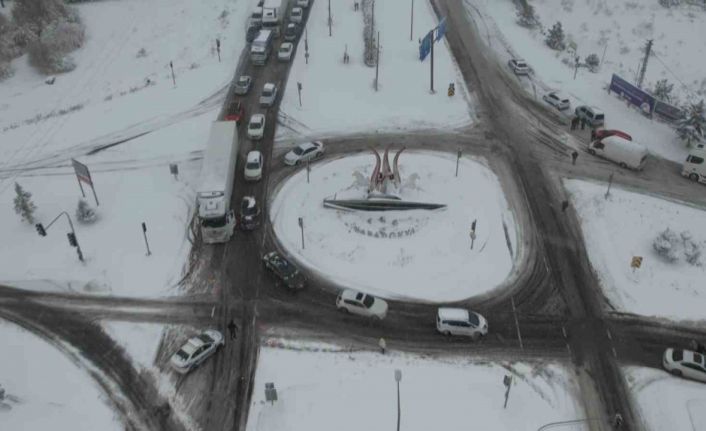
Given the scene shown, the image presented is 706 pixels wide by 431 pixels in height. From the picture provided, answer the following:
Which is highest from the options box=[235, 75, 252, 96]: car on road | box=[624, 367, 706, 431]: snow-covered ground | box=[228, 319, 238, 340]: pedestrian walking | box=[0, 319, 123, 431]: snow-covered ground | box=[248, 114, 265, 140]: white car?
box=[235, 75, 252, 96]: car on road

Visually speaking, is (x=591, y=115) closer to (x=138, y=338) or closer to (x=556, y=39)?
(x=556, y=39)

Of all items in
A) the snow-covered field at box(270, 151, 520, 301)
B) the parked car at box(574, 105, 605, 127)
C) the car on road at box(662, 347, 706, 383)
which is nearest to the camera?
the car on road at box(662, 347, 706, 383)

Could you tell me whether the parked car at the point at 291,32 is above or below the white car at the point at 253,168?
above

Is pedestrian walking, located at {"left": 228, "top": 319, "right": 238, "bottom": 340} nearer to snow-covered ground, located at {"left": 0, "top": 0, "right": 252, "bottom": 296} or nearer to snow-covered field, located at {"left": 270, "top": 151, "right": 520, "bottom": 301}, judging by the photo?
snow-covered ground, located at {"left": 0, "top": 0, "right": 252, "bottom": 296}

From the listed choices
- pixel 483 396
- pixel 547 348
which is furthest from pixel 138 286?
pixel 547 348

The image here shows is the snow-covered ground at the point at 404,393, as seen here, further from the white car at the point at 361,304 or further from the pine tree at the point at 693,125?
the pine tree at the point at 693,125

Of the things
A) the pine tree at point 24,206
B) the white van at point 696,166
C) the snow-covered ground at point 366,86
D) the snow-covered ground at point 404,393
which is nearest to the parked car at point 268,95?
the snow-covered ground at point 366,86

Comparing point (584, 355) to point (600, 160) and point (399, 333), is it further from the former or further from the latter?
point (600, 160)

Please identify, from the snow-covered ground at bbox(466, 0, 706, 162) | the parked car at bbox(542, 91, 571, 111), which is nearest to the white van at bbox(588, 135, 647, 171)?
the snow-covered ground at bbox(466, 0, 706, 162)
